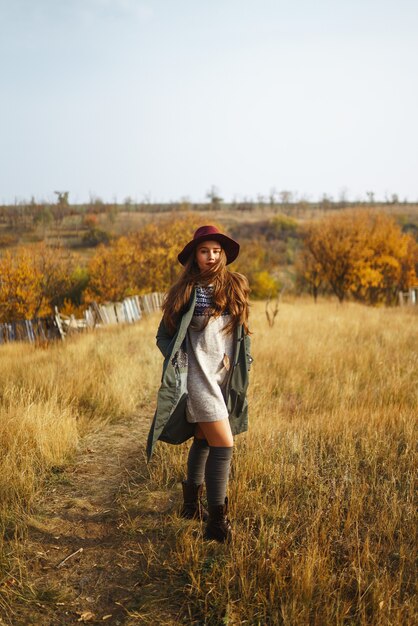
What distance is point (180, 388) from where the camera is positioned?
2.80 meters

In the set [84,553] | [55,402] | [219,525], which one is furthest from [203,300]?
[55,402]

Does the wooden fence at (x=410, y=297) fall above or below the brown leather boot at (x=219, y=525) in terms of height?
below

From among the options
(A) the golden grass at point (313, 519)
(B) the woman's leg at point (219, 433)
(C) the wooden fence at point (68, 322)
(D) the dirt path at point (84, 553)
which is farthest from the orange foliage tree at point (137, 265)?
(B) the woman's leg at point (219, 433)

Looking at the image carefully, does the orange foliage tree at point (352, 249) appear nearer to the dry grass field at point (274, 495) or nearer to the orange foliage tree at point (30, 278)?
the orange foliage tree at point (30, 278)

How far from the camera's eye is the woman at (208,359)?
280 centimetres

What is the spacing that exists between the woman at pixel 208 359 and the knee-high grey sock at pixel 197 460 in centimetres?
12

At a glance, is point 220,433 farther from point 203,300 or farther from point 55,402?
point 55,402

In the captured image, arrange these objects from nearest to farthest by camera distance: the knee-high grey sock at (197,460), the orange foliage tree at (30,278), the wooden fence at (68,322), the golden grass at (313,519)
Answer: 1. the golden grass at (313,519)
2. the knee-high grey sock at (197,460)
3. the wooden fence at (68,322)
4. the orange foliage tree at (30,278)

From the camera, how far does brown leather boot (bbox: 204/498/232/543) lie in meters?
2.88

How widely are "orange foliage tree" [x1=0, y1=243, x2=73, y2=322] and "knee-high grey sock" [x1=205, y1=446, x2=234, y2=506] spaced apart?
59.9ft

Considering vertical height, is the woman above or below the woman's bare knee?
above

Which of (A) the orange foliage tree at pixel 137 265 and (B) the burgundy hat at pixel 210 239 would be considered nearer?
(B) the burgundy hat at pixel 210 239

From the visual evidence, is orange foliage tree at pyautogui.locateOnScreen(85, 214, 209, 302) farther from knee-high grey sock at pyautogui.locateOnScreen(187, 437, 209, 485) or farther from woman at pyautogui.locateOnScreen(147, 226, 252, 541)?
woman at pyautogui.locateOnScreen(147, 226, 252, 541)

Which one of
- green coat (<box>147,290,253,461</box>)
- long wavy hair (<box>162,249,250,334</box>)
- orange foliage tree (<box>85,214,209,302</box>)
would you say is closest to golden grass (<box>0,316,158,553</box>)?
green coat (<box>147,290,253,461</box>)
